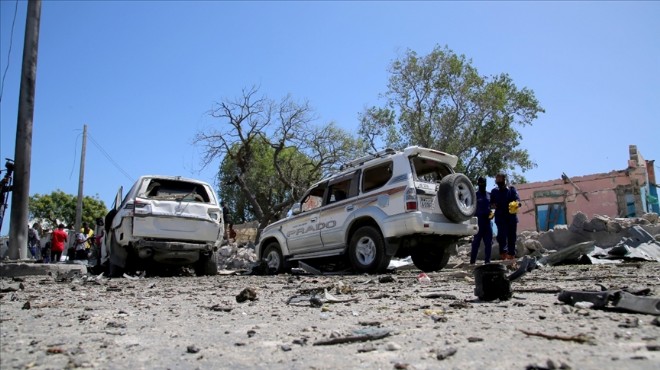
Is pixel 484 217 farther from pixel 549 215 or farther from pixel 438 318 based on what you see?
pixel 549 215

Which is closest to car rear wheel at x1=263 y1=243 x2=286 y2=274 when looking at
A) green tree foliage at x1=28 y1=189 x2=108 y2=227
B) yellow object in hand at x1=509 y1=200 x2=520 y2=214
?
yellow object in hand at x1=509 y1=200 x2=520 y2=214

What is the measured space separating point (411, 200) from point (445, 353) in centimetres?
541

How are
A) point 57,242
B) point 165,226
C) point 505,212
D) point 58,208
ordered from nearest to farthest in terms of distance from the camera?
1. point 165,226
2. point 505,212
3. point 57,242
4. point 58,208

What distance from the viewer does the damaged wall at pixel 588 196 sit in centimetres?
2344

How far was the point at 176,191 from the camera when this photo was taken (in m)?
9.39

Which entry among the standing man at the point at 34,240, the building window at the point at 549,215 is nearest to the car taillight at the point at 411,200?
the standing man at the point at 34,240

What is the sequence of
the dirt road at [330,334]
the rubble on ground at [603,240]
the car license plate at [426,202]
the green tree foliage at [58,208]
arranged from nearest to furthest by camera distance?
the dirt road at [330,334], the car license plate at [426,202], the rubble on ground at [603,240], the green tree foliage at [58,208]

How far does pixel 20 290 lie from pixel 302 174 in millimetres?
23018

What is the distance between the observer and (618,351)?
2324 mm

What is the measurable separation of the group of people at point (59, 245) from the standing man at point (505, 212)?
13.2 metres

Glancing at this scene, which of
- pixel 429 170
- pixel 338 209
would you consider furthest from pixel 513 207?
pixel 338 209

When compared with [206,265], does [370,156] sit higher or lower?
higher

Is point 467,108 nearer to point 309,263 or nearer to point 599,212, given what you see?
point 599,212

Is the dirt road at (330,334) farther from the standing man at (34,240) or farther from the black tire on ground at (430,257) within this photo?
the standing man at (34,240)
